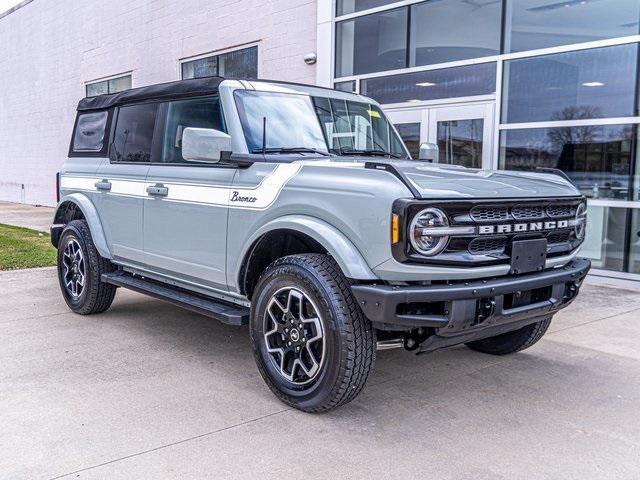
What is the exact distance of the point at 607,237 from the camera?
27.3 feet

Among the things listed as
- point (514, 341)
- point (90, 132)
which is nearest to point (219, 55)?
point (90, 132)

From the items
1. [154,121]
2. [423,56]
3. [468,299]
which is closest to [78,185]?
[154,121]

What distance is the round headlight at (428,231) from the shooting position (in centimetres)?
316

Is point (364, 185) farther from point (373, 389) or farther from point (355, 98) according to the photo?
point (355, 98)

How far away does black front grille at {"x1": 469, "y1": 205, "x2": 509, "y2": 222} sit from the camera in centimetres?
335

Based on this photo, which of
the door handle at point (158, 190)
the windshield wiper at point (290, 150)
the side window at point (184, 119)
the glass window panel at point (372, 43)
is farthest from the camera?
the glass window panel at point (372, 43)

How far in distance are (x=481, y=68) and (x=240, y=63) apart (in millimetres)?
5892

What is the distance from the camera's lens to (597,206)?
8.38 m

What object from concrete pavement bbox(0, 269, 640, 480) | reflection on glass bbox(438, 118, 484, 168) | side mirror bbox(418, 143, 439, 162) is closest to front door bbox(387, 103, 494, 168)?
reflection on glass bbox(438, 118, 484, 168)

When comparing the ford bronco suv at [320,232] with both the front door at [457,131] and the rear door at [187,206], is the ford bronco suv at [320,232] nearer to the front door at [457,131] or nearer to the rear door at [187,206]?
the rear door at [187,206]

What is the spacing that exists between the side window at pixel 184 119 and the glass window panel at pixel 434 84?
5.76 meters

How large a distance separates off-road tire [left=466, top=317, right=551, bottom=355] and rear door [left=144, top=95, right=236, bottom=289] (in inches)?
82.2

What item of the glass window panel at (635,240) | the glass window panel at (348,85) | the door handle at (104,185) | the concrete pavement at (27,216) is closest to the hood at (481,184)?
the door handle at (104,185)

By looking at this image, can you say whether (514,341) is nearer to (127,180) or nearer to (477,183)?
(477,183)
